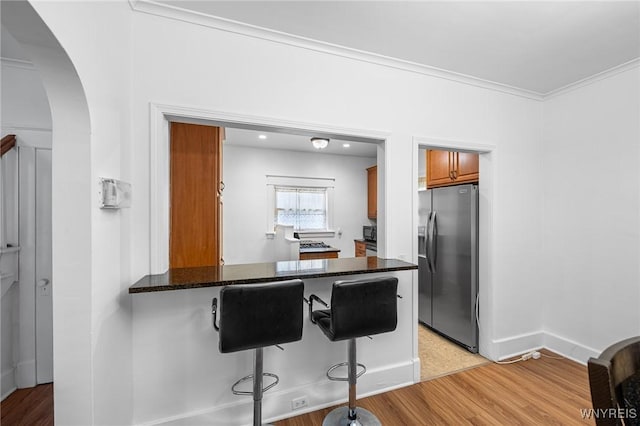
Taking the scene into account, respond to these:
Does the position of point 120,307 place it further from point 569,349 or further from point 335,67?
point 569,349

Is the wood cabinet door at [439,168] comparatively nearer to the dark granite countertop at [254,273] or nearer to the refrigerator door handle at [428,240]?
the refrigerator door handle at [428,240]

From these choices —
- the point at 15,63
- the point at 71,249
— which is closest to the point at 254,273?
the point at 71,249

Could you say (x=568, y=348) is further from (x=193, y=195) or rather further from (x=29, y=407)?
(x=29, y=407)

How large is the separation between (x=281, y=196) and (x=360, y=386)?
364cm

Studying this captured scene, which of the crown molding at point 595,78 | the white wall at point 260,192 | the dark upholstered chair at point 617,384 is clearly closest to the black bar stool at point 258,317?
the dark upholstered chair at point 617,384

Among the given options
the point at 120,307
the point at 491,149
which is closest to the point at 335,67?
the point at 491,149

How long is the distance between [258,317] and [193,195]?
3.57ft

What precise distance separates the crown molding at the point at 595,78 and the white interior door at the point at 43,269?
4587 millimetres

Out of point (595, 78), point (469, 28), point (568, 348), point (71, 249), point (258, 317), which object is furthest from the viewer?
point (568, 348)

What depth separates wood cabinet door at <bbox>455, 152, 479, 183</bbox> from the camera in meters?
2.95

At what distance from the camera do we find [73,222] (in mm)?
1156

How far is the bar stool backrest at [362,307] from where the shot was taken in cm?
162

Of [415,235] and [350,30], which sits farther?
[415,235]

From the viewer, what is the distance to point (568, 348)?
2.73m
